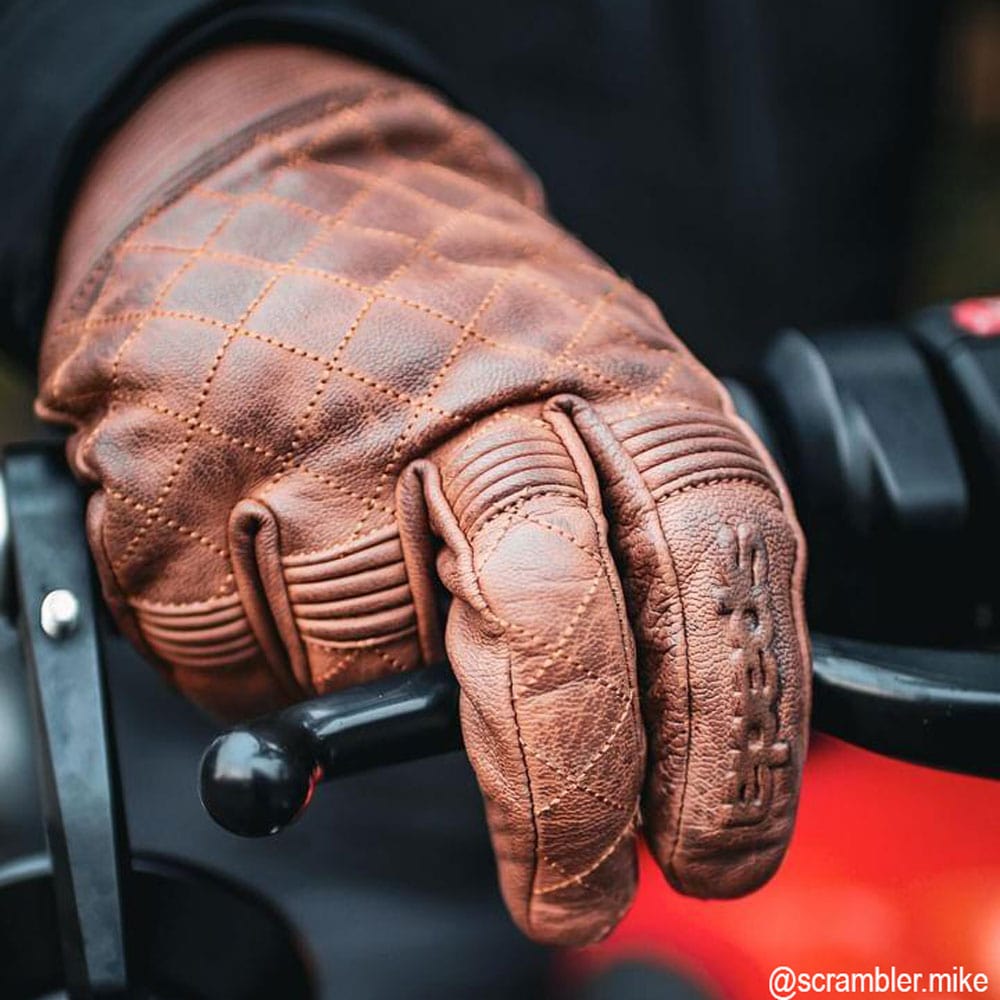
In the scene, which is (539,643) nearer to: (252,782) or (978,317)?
(252,782)

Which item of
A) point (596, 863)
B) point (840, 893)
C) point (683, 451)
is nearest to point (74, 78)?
point (683, 451)

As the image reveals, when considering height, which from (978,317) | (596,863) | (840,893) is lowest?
(840,893)

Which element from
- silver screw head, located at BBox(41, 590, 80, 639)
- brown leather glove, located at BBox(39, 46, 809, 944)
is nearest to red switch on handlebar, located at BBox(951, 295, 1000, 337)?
brown leather glove, located at BBox(39, 46, 809, 944)

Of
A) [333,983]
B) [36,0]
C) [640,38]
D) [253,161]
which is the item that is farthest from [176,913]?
[640,38]

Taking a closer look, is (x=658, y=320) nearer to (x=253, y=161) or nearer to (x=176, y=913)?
(x=253, y=161)

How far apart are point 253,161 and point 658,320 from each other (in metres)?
0.28

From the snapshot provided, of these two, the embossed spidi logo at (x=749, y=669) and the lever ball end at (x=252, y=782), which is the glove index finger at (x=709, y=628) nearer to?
the embossed spidi logo at (x=749, y=669)

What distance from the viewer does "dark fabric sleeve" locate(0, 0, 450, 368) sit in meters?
0.82

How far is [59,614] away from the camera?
0.67 meters

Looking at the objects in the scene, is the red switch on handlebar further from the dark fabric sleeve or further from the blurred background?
the dark fabric sleeve

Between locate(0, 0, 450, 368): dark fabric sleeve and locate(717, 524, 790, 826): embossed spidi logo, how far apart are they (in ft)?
1.68

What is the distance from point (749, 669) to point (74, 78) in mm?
615

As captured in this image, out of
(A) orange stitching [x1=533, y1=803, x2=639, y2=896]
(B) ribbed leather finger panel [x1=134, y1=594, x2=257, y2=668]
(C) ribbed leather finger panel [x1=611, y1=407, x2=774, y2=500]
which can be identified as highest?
(C) ribbed leather finger panel [x1=611, y1=407, x2=774, y2=500]

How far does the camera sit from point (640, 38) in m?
1.32
